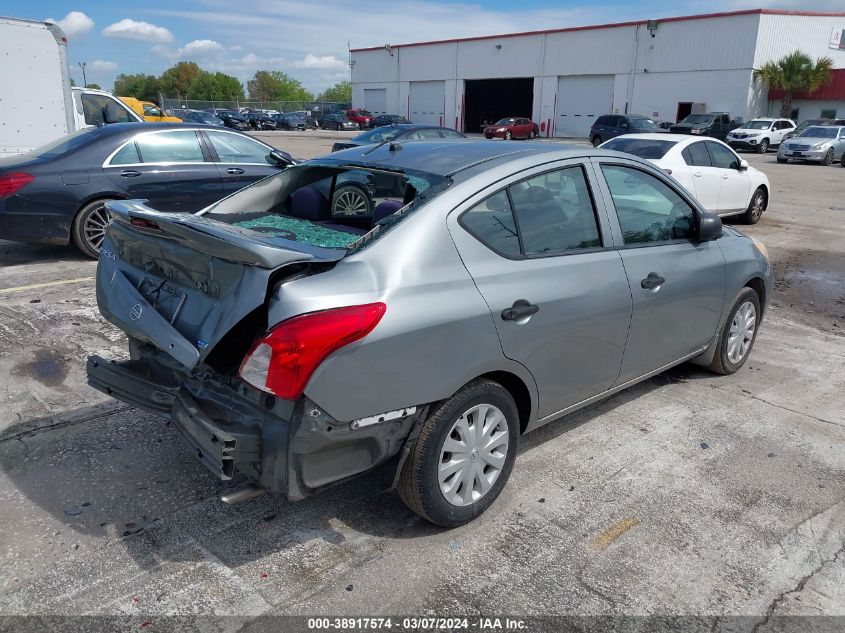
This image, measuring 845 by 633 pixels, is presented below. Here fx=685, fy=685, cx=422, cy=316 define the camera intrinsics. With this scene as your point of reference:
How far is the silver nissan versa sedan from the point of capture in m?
2.66

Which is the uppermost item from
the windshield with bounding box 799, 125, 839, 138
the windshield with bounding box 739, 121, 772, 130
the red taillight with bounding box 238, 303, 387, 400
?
the windshield with bounding box 739, 121, 772, 130

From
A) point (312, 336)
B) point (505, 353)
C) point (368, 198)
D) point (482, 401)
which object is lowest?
point (482, 401)

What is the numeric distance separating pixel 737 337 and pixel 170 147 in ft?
22.3

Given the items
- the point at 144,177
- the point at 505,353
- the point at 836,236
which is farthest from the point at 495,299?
the point at 836,236

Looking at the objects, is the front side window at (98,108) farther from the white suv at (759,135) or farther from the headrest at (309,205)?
the white suv at (759,135)

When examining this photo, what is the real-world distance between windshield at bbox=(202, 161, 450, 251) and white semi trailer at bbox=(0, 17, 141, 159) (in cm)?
863

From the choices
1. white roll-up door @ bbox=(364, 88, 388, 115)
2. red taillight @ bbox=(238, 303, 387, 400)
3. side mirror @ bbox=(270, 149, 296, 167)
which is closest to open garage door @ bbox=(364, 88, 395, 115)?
white roll-up door @ bbox=(364, 88, 388, 115)

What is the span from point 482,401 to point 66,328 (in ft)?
14.3

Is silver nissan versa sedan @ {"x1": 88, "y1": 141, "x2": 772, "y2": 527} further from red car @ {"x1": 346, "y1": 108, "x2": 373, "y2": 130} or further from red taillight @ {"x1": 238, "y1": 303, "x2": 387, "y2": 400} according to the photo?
red car @ {"x1": 346, "y1": 108, "x2": 373, "y2": 130}

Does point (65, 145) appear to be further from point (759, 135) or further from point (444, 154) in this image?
point (759, 135)

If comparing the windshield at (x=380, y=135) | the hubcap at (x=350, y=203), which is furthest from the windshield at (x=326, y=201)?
the windshield at (x=380, y=135)

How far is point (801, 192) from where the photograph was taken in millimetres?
18516

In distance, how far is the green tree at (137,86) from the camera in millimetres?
120812

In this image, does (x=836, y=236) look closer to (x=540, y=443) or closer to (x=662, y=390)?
(x=662, y=390)
